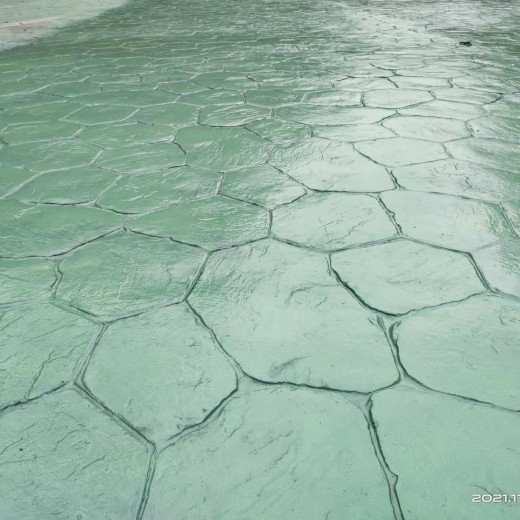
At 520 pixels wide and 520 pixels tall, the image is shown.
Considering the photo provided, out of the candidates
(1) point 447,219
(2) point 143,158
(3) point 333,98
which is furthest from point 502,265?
(3) point 333,98

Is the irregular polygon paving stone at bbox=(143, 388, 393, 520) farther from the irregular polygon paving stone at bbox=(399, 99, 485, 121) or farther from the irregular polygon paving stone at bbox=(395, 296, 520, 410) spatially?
the irregular polygon paving stone at bbox=(399, 99, 485, 121)

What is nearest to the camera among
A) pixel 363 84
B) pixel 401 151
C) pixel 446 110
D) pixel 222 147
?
pixel 401 151

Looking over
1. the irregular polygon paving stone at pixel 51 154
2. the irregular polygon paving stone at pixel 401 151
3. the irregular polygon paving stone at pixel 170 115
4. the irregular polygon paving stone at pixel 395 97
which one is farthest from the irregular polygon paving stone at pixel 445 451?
the irregular polygon paving stone at pixel 395 97

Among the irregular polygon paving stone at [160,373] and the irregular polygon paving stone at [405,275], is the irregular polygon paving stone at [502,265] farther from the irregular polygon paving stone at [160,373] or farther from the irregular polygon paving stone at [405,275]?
the irregular polygon paving stone at [160,373]

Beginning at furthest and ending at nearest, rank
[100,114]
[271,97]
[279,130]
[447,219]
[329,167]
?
[271,97], [100,114], [279,130], [329,167], [447,219]

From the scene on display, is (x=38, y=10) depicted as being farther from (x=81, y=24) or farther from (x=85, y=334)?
(x=85, y=334)

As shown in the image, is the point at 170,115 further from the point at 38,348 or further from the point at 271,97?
the point at 38,348
